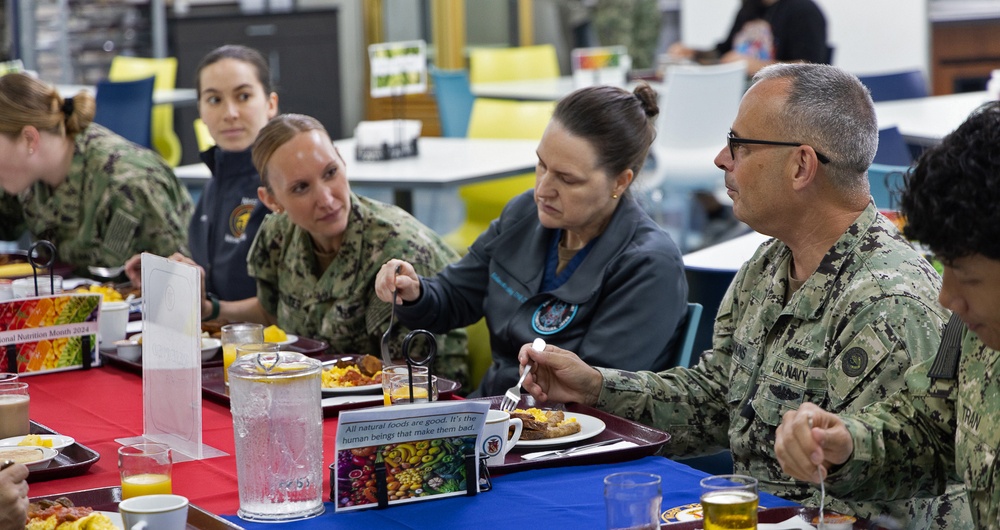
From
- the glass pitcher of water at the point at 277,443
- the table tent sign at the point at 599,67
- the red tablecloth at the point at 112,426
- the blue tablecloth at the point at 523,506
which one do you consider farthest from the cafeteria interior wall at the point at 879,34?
the glass pitcher of water at the point at 277,443

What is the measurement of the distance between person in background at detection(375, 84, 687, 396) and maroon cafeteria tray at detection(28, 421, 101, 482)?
89cm

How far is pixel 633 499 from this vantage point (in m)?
1.33

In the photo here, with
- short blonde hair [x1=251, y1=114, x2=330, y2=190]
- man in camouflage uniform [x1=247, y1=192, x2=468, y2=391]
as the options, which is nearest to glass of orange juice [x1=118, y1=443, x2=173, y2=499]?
man in camouflage uniform [x1=247, y1=192, x2=468, y2=391]

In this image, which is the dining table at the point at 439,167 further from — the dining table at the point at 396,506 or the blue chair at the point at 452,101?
the dining table at the point at 396,506

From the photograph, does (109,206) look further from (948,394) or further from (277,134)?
(948,394)

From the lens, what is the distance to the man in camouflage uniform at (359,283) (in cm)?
283

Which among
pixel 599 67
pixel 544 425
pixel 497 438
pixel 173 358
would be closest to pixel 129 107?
pixel 599 67

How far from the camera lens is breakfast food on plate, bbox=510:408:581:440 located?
185cm

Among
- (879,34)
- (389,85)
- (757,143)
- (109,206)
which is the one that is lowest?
(109,206)

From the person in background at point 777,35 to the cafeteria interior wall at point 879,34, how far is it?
2299 millimetres

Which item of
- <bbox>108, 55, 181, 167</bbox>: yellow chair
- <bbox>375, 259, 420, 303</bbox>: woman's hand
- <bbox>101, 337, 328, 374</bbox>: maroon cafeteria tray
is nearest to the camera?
<bbox>101, 337, 328, 374</bbox>: maroon cafeteria tray

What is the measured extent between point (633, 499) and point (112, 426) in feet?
3.69

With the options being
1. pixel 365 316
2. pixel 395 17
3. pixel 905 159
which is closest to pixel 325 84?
pixel 395 17

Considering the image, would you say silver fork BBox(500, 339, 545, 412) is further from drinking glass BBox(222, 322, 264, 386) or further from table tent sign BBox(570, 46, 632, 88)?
table tent sign BBox(570, 46, 632, 88)
